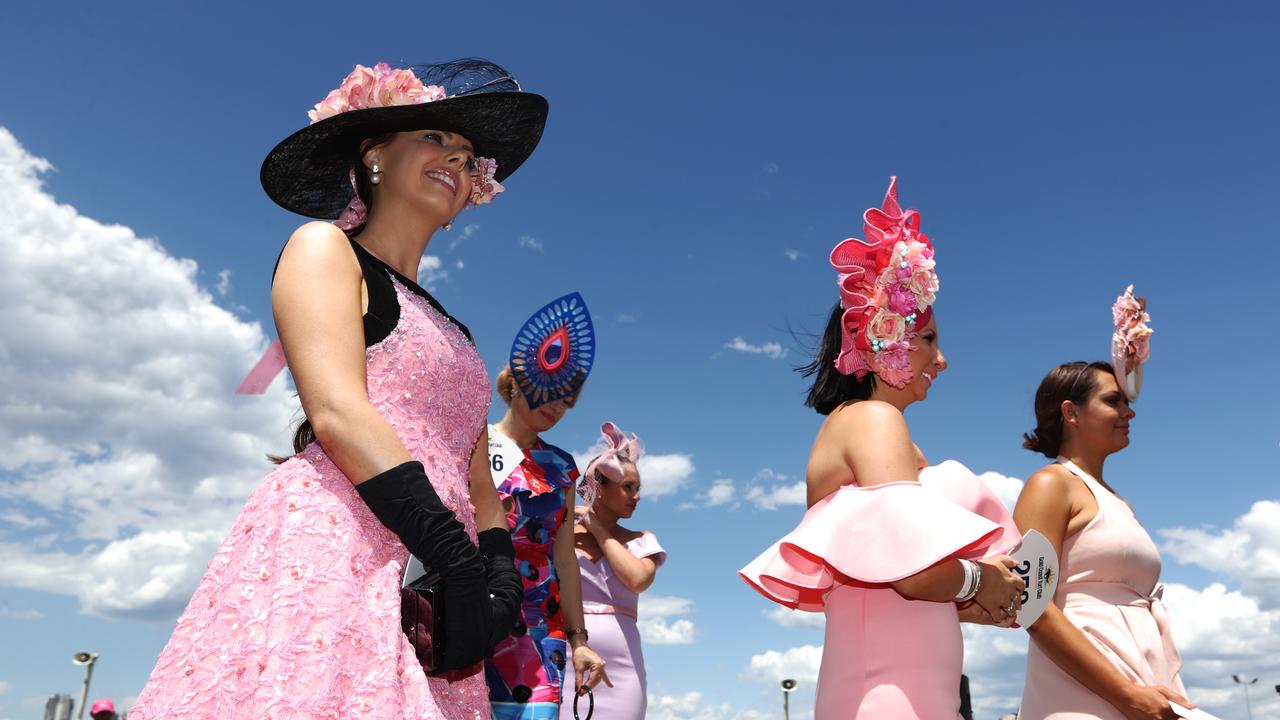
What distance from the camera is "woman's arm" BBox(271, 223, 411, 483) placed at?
7.23ft

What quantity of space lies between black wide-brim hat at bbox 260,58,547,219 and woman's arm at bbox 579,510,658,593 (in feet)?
9.77

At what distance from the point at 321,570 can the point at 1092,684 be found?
10.9 ft

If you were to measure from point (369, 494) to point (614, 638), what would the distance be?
3575 millimetres

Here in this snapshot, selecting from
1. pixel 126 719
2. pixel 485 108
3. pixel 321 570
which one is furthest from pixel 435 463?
pixel 485 108

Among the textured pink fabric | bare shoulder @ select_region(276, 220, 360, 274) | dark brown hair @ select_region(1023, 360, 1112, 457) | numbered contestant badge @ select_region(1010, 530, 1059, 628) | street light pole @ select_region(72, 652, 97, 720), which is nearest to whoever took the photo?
the textured pink fabric

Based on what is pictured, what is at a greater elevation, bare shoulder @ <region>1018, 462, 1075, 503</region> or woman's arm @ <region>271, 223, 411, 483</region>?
bare shoulder @ <region>1018, 462, 1075, 503</region>

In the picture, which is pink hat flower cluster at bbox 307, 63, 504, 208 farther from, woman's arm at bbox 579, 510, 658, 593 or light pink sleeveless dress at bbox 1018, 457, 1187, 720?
light pink sleeveless dress at bbox 1018, 457, 1187, 720

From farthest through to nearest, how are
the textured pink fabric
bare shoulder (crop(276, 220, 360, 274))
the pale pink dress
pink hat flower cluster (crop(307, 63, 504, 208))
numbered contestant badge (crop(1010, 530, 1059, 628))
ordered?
numbered contestant badge (crop(1010, 530, 1059, 628)) → pink hat flower cluster (crop(307, 63, 504, 208)) → the pale pink dress → bare shoulder (crop(276, 220, 360, 274)) → the textured pink fabric

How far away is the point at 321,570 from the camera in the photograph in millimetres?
2098

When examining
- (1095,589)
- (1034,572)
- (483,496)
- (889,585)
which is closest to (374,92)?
(483,496)

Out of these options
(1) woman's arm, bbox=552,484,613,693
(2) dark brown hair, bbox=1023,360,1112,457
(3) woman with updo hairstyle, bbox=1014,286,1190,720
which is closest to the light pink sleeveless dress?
(3) woman with updo hairstyle, bbox=1014,286,1190,720

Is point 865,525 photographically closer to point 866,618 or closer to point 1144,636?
point 866,618

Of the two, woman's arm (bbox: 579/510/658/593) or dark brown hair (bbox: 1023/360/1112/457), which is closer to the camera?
dark brown hair (bbox: 1023/360/1112/457)

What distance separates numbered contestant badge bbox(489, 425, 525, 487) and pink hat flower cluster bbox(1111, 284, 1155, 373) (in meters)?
3.29
